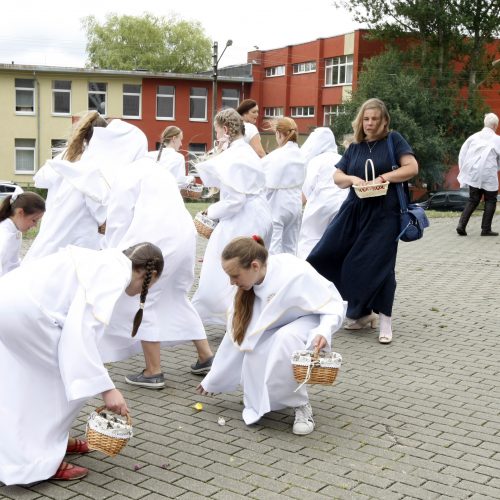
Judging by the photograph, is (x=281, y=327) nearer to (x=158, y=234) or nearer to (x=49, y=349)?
(x=158, y=234)

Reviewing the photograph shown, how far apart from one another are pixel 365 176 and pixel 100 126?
96.2 inches

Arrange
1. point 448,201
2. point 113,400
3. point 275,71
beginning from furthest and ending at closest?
point 275,71, point 448,201, point 113,400

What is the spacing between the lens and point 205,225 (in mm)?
7992

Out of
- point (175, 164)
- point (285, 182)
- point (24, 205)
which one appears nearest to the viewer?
point (24, 205)

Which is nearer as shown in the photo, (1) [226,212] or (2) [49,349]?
(2) [49,349]

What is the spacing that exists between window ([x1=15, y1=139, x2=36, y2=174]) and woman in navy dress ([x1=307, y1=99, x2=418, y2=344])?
53.2 meters

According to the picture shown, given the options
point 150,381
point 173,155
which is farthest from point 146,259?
point 173,155

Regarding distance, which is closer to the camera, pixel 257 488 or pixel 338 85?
pixel 257 488

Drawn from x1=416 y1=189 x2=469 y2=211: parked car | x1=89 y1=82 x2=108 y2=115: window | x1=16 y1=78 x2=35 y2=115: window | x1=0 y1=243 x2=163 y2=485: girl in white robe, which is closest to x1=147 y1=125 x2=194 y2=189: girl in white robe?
x1=0 y1=243 x2=163 y2=485: girl in white robe

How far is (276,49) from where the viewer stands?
67062 millimetres

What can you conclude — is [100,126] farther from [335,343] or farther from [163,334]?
[335,343]

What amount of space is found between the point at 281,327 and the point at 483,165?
1169 centimetres

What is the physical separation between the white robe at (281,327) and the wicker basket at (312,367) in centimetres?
13

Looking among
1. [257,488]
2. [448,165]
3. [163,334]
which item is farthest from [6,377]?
[448,165]
